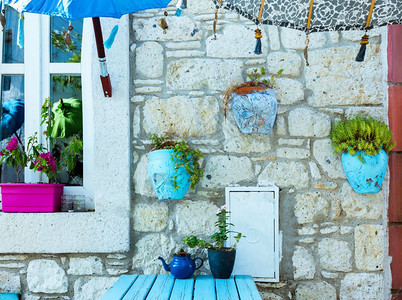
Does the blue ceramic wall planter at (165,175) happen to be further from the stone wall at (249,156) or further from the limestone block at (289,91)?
the limestone block at (289,91)

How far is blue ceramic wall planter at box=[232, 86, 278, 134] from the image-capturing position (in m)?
2.84

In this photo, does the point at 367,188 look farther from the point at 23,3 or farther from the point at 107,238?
the point at 23,3

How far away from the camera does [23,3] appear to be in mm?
2174

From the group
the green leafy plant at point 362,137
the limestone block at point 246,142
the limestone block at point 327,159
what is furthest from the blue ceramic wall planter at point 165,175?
the green leafy plant at point 362,137

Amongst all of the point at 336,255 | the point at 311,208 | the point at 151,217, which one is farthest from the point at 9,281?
the point at 336,255

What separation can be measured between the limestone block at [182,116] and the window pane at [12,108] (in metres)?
0.95

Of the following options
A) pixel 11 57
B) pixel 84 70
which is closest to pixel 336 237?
pixel 84 70

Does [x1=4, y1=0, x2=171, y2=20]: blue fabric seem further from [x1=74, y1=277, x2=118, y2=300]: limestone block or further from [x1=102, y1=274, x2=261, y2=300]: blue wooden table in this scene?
[x1=74, y1=277, x2=118, y2=300]: limestone block

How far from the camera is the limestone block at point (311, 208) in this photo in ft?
9.84

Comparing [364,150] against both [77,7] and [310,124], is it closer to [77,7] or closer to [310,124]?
[310,124]

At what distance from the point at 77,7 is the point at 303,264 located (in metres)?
2.09

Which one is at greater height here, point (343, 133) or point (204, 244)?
point (343, 133)

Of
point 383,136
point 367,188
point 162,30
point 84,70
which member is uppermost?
point 162,30

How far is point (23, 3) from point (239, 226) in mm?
1834
